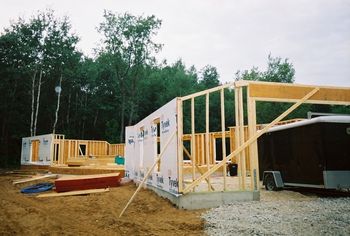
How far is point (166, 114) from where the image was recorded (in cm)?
941

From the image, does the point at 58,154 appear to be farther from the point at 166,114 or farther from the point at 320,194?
the point at 320,194

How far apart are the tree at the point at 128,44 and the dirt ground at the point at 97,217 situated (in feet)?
87.5

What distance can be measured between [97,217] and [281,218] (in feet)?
13.4

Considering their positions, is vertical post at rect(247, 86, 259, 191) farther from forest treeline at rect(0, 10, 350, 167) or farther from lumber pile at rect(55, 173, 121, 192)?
forest treeline at rect(0, 10, 350, 167)

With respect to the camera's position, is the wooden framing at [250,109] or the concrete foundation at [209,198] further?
the wooden framing at [250,109]

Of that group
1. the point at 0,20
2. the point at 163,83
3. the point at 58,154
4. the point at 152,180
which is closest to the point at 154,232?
the point at 152,180

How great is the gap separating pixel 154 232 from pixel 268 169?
6.35 meters

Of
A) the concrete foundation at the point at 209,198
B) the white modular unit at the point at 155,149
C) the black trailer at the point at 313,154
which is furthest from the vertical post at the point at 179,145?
the black trailer at the point at 313,154

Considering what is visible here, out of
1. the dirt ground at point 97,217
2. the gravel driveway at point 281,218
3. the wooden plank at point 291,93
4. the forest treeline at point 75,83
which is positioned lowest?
the dirt ground at point 97,217

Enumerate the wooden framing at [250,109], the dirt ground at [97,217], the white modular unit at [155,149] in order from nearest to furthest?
the dirt ground at [97,217] → the wooden framing at [250,109] → the white modular unit at [155,149]

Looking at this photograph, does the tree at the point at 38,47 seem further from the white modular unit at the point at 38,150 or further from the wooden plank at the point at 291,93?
the wooden plank at the point at 291,93

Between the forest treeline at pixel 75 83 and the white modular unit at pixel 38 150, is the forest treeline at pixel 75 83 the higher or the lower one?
the higher one

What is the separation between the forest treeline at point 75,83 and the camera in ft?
106

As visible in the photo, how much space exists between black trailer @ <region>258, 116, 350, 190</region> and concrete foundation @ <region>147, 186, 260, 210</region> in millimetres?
1924
